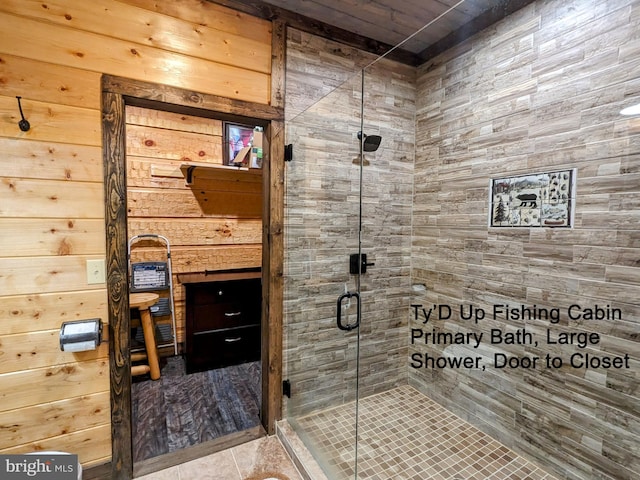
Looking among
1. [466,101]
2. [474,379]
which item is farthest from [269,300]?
[466,101]

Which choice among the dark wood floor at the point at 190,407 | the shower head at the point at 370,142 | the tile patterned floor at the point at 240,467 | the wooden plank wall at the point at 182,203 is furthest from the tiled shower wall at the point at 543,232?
the wooden plank wall at the point at 182,203

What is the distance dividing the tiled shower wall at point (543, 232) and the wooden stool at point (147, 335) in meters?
2.27

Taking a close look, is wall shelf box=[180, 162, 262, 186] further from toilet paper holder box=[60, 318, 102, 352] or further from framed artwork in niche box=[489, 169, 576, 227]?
framed artwork in niche box=[489, 169, 576, 227]

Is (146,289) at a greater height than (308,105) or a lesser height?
lesser

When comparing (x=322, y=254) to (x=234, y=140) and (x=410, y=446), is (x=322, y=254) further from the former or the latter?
(x=234, y=140)

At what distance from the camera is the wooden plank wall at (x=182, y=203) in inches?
116

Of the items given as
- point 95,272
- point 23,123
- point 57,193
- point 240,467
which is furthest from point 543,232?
point 23,123

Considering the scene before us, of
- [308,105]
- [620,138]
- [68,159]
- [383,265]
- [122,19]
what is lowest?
[383,265]

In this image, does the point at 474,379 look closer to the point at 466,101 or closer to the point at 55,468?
the point at 466,101

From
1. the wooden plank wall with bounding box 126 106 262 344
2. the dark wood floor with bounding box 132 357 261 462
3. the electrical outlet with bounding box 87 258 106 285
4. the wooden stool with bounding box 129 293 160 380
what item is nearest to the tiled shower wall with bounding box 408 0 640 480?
the dark wood floor with bounding box 132 357 261 462

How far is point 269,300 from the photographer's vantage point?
79.0 inches

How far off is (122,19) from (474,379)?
291cm

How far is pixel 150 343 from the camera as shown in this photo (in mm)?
2674

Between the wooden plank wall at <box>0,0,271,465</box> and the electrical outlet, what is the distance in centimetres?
2
